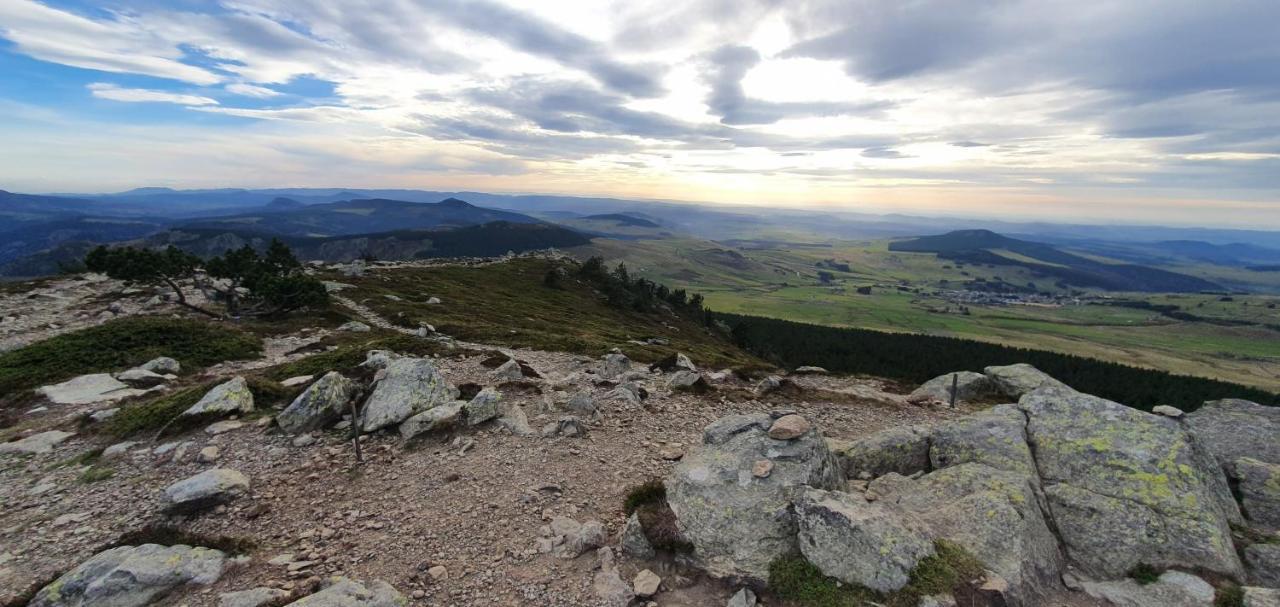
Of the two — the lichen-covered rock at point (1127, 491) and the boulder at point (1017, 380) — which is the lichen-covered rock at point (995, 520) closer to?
the lichen-covered rock at point (1127, 491)

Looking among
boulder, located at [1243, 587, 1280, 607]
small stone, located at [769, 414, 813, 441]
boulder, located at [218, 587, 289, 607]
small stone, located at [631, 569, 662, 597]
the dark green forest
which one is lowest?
the dark green forest

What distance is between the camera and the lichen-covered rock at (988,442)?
47.0ft

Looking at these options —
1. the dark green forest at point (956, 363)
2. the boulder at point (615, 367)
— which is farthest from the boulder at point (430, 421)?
the dark green forest at point (956, 363)

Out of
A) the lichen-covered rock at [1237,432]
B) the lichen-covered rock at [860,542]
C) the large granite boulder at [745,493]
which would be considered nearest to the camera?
the lichen-covered rock at [860,542]

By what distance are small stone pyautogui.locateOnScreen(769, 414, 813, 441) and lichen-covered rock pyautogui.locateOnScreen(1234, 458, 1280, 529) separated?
12.0 meters

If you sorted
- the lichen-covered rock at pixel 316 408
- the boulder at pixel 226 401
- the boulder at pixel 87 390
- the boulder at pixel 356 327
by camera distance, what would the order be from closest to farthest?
the lichen-covered rock at pixel 316 408, the boulder at pixel 226 401, the boulder at pixel 87 390, the boulder at pixel 356 327

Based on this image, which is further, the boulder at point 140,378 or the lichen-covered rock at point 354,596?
the boulder at point 140,378

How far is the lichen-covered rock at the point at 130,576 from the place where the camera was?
35.9 ft

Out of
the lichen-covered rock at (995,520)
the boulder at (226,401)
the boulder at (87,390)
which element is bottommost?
the boulder at (87,390)

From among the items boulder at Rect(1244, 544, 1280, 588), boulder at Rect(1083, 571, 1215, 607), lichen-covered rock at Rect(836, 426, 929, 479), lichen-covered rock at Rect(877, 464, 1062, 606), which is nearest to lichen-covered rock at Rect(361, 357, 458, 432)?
lichen-covered rock at Rect(836, 426, 929, 479)

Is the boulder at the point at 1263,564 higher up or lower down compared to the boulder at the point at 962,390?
higher up

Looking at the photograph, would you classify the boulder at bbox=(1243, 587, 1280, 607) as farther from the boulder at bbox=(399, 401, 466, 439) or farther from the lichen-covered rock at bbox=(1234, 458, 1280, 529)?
the boulder at bbox=(399, 401, 466, 439)

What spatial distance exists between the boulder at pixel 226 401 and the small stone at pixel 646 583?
59.6 ft

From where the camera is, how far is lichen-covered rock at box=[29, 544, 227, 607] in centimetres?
1093
